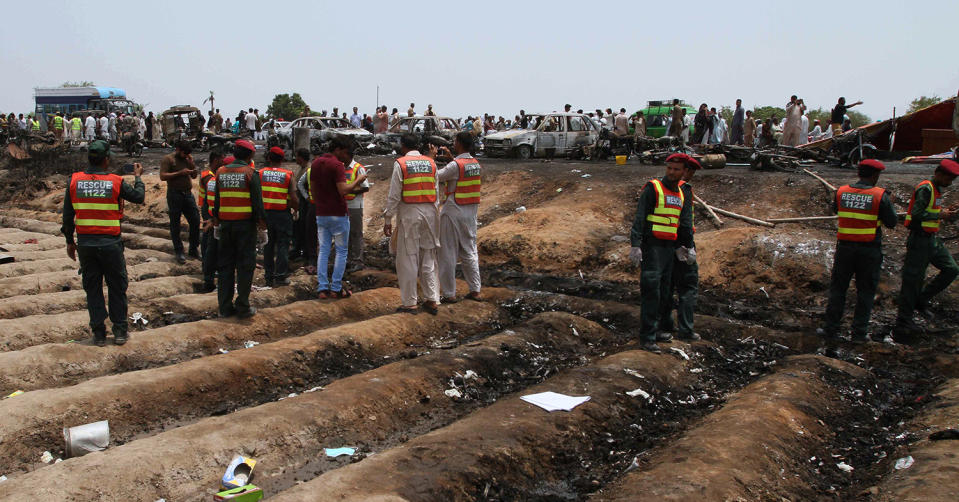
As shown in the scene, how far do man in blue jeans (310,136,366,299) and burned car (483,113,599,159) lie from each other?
38.8 feet

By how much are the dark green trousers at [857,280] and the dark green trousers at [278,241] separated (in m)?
6.48

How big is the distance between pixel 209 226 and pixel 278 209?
87 centimetres

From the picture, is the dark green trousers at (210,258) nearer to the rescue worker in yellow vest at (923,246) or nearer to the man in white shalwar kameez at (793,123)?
the rescue worker in yellow vest at (923,246)

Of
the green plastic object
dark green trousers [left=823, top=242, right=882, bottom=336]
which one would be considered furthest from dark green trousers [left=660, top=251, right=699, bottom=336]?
the green plastic object

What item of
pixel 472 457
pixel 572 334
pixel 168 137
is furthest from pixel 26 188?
pixel 472 457

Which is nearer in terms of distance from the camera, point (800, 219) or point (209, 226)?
point (209, 226)

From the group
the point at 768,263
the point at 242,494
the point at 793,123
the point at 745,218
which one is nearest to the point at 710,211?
the point at 745,218

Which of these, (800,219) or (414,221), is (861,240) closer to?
(800,219)

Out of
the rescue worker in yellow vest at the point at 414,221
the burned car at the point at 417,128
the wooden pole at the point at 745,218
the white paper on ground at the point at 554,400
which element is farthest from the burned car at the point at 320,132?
the white paper on ground at the point at 554,400

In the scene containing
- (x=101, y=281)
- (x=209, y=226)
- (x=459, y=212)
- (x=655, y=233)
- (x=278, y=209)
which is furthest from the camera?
(x=278, y=209)

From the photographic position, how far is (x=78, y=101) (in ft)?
118

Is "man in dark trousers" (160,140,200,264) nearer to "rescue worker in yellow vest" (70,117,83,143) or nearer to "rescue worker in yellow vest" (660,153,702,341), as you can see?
"rescue worker in yellow vest" (660,153,702,341)

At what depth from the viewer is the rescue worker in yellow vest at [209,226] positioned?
8734mm

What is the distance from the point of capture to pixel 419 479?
4.10m
